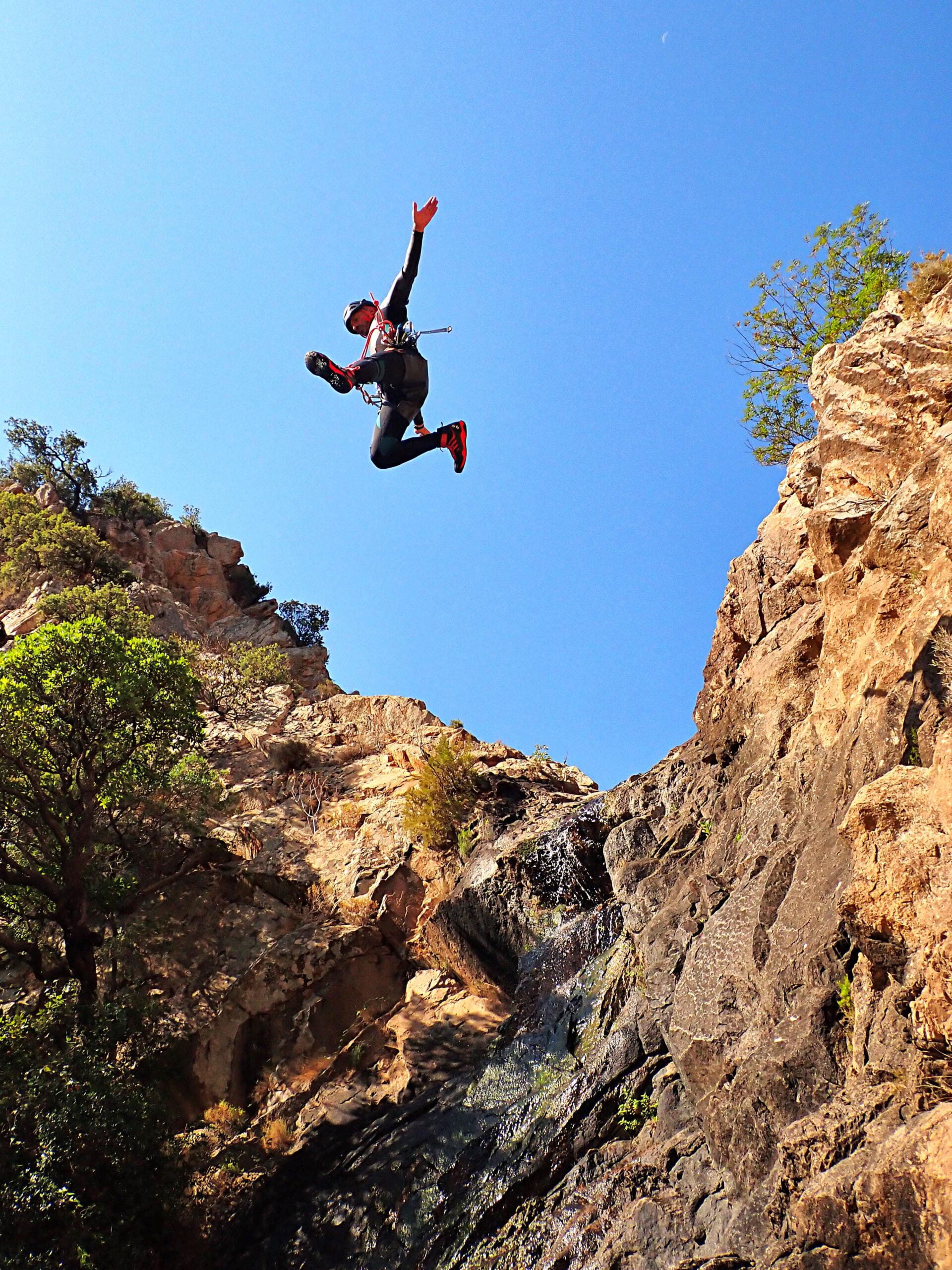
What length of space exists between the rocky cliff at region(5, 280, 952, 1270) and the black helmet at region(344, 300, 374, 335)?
24.0ft

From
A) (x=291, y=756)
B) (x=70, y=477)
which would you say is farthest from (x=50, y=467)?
(x=291, y=756)

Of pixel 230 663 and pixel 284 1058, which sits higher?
pixel 230 663

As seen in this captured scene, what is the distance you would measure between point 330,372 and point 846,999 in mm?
10260

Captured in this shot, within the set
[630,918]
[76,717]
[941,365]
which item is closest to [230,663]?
[76,717]

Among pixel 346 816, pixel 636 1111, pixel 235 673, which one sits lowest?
pixel 636 1111

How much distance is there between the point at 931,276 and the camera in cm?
973

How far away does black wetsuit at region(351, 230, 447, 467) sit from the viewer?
1255cm

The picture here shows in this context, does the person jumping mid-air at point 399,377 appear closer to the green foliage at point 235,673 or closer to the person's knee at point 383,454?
the person's knee at point 383,454

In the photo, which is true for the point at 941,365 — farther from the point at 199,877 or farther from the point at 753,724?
the point at 199,877

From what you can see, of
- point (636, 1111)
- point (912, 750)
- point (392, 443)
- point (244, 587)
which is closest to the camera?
point (912, 750)

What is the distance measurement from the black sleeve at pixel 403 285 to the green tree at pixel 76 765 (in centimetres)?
703

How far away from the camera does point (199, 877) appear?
54.5ft

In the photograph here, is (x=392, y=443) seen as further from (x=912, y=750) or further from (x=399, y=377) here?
(x=912, y=750)

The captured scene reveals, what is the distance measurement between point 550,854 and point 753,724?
4.94 m
